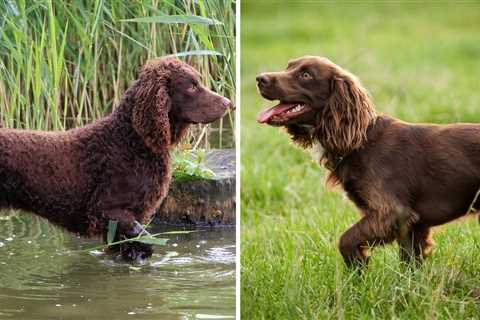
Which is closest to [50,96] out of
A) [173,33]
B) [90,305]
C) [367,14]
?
[173,33]

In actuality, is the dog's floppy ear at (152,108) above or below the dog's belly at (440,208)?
above

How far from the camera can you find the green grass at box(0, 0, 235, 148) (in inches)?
151

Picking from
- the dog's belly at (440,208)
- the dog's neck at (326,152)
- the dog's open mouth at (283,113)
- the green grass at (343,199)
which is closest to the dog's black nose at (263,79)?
the dog's open mouth at (283,113)

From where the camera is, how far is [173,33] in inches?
152

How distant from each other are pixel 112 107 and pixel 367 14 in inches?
372

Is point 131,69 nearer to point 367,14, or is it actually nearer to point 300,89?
point 300,89

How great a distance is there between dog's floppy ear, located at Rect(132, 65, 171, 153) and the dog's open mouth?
0.47 m

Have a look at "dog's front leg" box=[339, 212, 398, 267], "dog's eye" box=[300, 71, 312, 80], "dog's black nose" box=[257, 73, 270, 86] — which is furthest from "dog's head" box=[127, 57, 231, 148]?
"dog's front leg" box=[339, 212, 398, 267]

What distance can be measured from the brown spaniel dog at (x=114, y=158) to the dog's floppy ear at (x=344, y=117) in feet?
1.55

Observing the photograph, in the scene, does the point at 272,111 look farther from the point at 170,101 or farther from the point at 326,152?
the point at 170,101

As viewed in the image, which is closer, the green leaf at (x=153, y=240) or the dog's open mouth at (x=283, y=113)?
the dog's open mouth at (x=283, y=113)

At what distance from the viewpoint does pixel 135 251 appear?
374 cm

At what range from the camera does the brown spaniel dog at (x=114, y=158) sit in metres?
3.75

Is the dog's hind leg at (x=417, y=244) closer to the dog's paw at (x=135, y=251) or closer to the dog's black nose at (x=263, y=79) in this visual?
the dog's black nose at (x=263, y=79)
